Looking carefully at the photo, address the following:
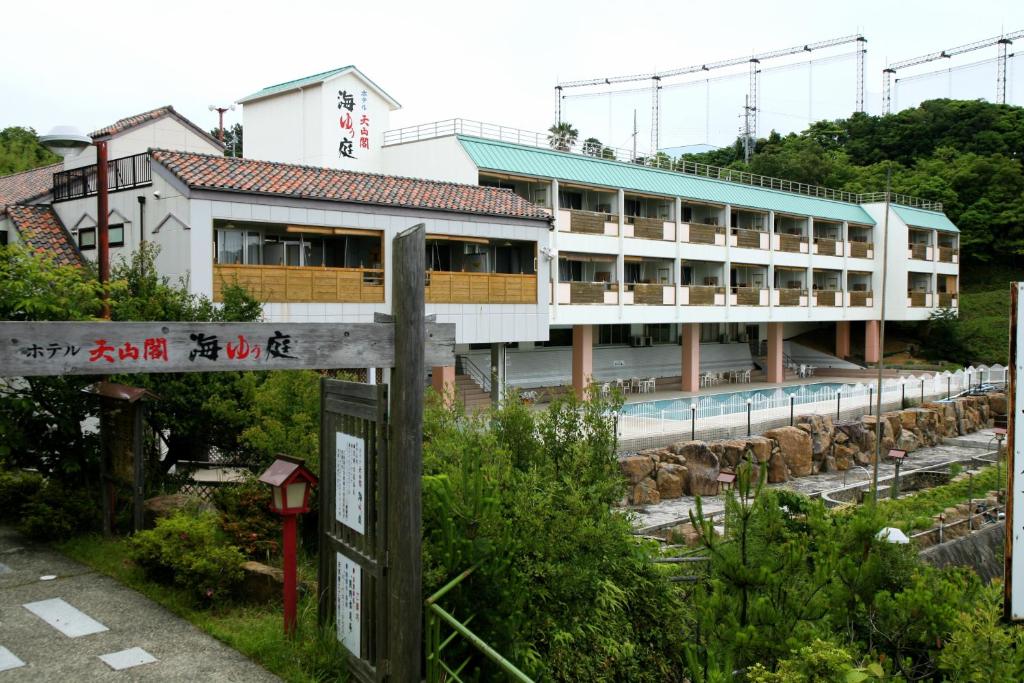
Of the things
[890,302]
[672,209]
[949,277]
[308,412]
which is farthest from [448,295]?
[949,277]

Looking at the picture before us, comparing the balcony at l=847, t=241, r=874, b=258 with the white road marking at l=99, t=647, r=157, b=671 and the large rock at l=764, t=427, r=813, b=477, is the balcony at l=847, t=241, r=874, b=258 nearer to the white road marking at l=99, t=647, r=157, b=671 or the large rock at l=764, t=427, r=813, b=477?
the large rock at l=764, t=427, r=813, b=477

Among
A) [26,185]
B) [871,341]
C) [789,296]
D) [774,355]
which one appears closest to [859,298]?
[871,341]

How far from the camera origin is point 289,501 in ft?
25.3

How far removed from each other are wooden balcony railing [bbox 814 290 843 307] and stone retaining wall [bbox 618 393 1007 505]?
9.04 meters

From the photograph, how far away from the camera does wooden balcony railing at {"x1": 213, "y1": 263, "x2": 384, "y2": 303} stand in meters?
19.1

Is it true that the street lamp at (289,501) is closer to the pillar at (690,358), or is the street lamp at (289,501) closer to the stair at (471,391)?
the stair at (471,391)

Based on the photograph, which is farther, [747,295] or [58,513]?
[747,295]

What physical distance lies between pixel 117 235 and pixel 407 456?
17601 mm

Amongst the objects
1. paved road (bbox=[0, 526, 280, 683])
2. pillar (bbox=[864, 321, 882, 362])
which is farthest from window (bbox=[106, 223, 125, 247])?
pillar (bbox=[864, 321, 882, 362])

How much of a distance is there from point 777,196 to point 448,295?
78.6 ft

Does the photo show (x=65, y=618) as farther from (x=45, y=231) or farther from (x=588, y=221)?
(x=588, y=221)

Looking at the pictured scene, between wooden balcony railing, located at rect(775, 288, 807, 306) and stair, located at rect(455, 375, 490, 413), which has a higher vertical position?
wooden balcony railing, located at rect(775, 288, 807, 306)

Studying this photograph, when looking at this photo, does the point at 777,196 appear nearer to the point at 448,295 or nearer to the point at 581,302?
the point at 581,302

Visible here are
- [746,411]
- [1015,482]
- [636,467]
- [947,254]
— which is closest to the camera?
[1015,482]
